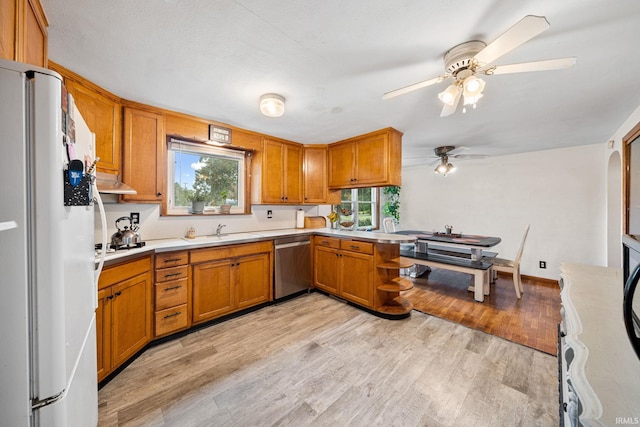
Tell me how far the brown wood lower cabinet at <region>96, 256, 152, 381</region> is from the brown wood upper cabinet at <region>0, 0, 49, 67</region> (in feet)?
4.20

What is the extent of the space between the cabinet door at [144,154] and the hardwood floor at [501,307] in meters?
3.40

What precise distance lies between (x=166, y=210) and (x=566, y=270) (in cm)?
381

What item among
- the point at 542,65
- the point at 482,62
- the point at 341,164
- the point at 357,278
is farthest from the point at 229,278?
the point at 542,65

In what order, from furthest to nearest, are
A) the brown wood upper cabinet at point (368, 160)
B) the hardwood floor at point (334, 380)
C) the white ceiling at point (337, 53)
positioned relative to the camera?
the brown wood upper cabinet at point (368, 160)
the hardwood floor at point (334, 380)
the white ceiling at point (337, 53)

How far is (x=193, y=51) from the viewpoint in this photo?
59.6 inches

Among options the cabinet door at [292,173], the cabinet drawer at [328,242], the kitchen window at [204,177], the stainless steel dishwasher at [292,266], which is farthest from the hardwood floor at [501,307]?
the kitchen window at [204,177]

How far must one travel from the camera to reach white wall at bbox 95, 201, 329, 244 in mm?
2314

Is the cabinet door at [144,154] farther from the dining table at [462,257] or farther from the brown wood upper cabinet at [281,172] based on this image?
the dining table at [462,257]

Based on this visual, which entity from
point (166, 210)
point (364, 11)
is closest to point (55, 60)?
point (166, 210)

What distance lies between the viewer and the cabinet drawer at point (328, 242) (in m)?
3.13

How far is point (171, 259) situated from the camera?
2.22 meters

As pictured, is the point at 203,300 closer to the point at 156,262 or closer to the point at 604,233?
the point at 156,262

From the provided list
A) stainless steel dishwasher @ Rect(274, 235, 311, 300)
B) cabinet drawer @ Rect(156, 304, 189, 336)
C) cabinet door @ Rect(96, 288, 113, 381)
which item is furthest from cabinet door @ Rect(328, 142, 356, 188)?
cabinet door @ Rect(96, 288, 113, 381)

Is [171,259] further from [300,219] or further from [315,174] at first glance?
[315,174]
